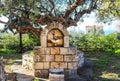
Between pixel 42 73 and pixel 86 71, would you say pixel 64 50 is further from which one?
pixel 86 71

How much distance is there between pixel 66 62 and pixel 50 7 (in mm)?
3466

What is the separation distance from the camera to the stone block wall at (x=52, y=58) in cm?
1048

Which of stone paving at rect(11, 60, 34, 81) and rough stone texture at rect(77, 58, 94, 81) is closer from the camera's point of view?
stone paving at rect(11, 60, 34, 81)

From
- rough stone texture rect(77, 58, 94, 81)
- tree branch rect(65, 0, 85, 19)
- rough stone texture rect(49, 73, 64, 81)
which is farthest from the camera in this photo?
tree branch rect(65, 0, 85, 19)

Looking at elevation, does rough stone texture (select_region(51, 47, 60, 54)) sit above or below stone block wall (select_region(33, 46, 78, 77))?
above

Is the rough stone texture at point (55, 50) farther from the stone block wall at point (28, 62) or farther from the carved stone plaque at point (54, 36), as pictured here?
the stone block wall at point (28, 62)

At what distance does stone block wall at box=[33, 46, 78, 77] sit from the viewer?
10.5 meters

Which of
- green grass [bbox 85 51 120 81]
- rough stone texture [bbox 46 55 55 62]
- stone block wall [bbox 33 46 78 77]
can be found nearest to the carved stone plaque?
stone block wall [bbox 33 46 78 77]

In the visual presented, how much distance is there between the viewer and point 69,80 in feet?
32.9

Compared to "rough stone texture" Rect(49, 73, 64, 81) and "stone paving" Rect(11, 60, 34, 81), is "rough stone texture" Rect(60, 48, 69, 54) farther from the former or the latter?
"stone paving" Rect(11, 60, 34, 81)

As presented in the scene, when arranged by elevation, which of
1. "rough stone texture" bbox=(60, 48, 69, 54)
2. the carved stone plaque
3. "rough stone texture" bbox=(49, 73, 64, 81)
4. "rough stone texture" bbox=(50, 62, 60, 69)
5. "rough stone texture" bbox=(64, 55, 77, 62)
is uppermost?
the carved stone plaque

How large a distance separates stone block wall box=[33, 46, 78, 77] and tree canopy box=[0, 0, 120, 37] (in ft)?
7.28

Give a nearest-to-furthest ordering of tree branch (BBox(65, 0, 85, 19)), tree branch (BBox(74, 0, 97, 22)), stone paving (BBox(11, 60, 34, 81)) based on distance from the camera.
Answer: stone paving (BBox(11, 60, 34, 81)) < tree branch (BBox(65, 0, 85, 19)) < tree branch (BBox(74, 0, 97, 22))

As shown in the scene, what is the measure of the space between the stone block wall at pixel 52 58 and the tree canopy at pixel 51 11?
2.22 m
